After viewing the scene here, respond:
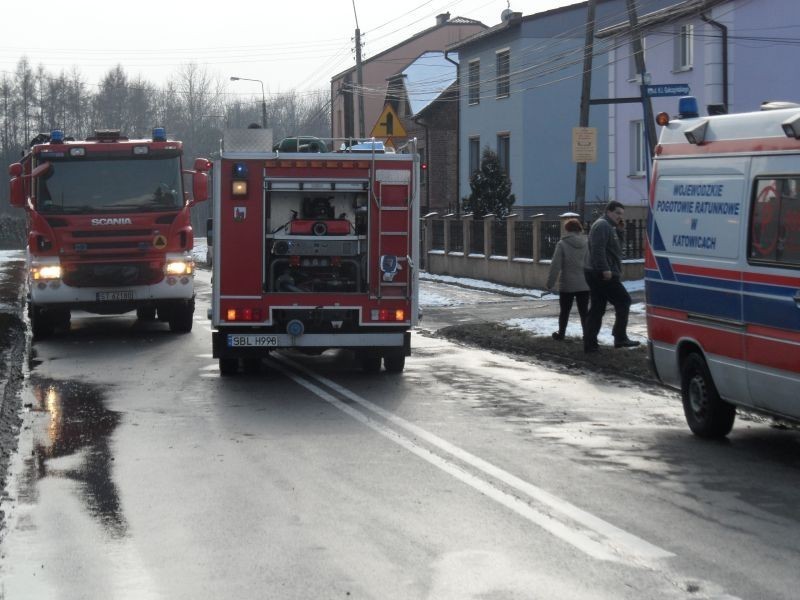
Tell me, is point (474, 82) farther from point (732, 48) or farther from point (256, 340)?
point (256, 340)

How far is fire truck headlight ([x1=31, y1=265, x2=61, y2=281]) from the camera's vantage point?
19.3 m

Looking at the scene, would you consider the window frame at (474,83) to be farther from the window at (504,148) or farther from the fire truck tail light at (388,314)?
the fire truck tail light at (388,314)

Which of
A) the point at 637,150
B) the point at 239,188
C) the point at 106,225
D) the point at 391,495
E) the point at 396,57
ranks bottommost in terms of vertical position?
the point at 391,495

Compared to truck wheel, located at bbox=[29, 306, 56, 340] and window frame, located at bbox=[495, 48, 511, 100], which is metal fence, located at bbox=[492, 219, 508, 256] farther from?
truck wheel, located at bbox=[29, 306, 56, 340]

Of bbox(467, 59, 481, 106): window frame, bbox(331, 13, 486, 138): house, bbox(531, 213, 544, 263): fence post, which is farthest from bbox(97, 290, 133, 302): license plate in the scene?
bbox(331, 13, 486, 138): house

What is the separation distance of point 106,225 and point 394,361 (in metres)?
6.44

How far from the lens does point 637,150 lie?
123 ft

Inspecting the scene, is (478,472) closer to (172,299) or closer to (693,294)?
(693,294)

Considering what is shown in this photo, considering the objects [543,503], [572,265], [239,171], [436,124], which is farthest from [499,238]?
[543,503]

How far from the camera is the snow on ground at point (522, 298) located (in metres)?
18.7

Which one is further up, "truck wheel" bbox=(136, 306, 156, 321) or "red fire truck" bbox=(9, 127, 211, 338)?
"red fire truck" bbox=(9, 127, 211, 338)

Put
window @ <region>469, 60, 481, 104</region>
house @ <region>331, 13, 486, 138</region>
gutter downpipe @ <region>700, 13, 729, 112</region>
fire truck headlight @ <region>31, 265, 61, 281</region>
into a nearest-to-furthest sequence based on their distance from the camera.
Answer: fire truck headlight @ <region>31, 265, 61, 281</region> → gutter downpipe @ <region>700, 13, 729, 112</region> → window @ <region>469, 60, 481, 104</region> → house @ <region>331, 13, 486, 138</region>

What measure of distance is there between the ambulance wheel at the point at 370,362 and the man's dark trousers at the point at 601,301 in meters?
2.68

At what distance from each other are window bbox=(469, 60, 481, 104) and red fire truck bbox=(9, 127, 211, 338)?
28.6 meters
